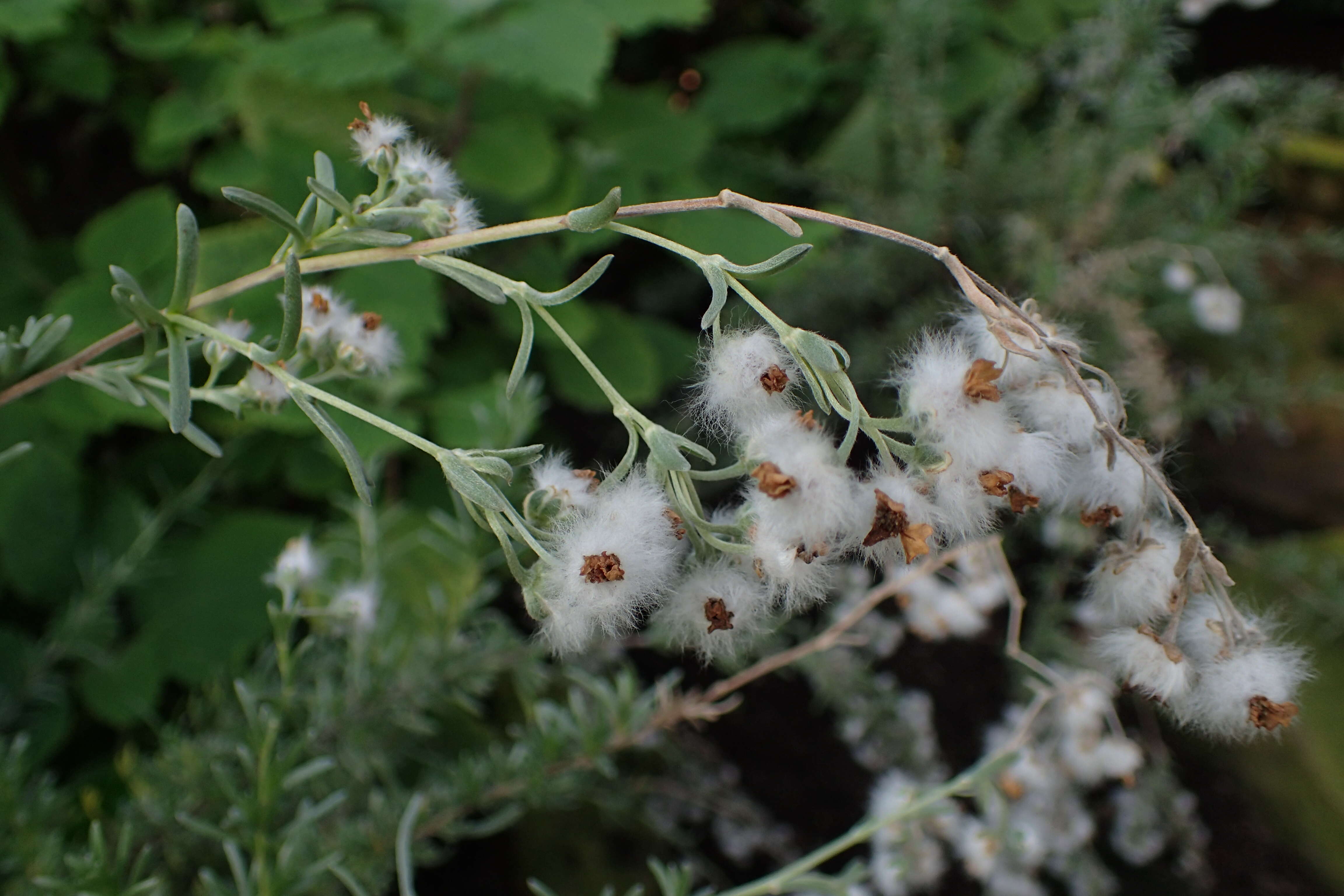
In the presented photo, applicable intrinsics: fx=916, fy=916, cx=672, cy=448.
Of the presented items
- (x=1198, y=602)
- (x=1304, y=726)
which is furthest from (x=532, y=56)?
(x=1304, y=726)

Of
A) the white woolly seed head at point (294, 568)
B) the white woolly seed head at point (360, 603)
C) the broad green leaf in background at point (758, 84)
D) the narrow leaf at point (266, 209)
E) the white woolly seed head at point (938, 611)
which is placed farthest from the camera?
the broad green leaf in background at point (758, 84)

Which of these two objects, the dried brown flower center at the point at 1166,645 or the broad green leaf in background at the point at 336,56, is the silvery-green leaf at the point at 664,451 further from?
the broad green leaf in background at the point at 336,56

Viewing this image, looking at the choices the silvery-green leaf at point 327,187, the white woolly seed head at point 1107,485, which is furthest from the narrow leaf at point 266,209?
the white woolly seed head at point 1107,485

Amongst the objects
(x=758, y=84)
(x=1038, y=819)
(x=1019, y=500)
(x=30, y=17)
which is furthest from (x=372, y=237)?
(x=758, y=84)

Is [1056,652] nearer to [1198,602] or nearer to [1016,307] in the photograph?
[1198,602]

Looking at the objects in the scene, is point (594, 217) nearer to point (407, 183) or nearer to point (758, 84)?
point (407, 183)

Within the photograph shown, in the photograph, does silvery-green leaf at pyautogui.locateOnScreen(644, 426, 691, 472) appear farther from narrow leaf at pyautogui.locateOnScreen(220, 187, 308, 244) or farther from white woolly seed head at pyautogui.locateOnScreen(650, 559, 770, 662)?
narrow leaf at pyautogui.locateOnScreen(220, 187, 308, 244)

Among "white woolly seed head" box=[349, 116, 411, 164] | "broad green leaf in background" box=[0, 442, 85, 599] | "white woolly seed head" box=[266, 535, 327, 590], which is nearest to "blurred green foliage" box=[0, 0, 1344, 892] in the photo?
"broad green leaf in background" box=[0, 442, 85, 599]

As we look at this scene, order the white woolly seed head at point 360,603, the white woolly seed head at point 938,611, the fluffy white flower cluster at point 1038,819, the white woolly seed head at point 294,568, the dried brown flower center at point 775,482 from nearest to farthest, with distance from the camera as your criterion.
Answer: the dried brown flower center at point 775,482 → the white woolly seed head at point 294,568 → the white woolly seed head at point 360,603 → the fluffy white flower cluster at point 1038,819 → the white woolly seed head at point 938,611
